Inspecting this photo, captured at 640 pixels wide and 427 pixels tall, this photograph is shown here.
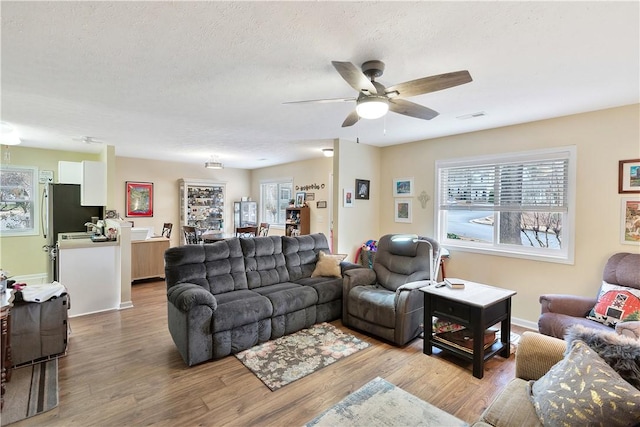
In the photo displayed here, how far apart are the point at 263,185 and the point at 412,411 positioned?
670cm

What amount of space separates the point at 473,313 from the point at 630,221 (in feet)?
6.37

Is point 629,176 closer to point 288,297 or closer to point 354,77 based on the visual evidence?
point 354,77

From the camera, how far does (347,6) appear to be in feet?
4.97

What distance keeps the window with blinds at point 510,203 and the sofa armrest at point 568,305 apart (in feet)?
2.37

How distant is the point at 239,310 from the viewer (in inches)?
113

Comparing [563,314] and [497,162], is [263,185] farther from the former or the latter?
[563,314]

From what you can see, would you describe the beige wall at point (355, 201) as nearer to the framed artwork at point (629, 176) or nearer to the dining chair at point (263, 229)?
the dining chair at point (263, 229)

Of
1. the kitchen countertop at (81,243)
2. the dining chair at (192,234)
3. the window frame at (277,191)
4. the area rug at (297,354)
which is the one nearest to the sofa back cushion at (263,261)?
the area rug at (297,354)

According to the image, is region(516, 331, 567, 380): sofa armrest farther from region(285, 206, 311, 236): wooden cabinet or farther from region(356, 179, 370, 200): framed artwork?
region(285, 206, 311, 236): wooden cabinet

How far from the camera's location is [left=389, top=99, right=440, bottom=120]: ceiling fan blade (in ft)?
7.21

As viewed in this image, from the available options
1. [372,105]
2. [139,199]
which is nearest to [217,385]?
[372,105]

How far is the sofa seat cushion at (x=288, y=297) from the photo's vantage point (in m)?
3.17

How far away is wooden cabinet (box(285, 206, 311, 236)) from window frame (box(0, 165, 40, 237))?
4.61 meters

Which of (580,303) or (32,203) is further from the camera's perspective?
(32,203)
